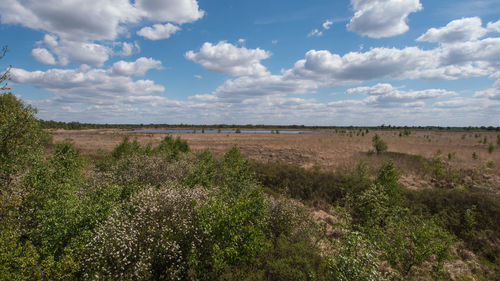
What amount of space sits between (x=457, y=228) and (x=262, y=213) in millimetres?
10165

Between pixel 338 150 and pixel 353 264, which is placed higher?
pixel 353 264

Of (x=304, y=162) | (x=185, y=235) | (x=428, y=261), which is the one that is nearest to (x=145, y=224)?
(x=185, y=235)

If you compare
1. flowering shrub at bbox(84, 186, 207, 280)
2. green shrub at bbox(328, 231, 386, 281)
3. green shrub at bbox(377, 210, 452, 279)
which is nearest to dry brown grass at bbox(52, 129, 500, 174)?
green shrub at bbox(377, 210, 452, 279)

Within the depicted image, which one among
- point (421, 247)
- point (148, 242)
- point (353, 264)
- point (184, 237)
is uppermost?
point (353, 264)

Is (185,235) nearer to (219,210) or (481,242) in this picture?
(219,210)

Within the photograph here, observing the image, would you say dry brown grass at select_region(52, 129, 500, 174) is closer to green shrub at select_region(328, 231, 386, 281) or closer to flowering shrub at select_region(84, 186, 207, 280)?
flowering shrub at select_region(84, 186, 207, 280)

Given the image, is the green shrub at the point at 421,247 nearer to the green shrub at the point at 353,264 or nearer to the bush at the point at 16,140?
the green shrub at the point at 353,264

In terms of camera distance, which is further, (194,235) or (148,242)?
(194,235)

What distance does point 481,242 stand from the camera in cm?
1000

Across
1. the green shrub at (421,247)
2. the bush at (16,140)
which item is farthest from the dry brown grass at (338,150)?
the green shrub at (421,247)

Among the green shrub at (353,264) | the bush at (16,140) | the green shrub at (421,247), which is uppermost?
the bush at (16,140)

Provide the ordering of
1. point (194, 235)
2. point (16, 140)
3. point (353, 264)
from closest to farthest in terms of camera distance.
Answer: point (353, 264) < point (194, 235) < point (16, 140)

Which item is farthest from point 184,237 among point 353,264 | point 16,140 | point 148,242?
point 16,140

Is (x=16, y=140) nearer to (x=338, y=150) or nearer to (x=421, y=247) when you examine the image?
(x=421, y=247)
